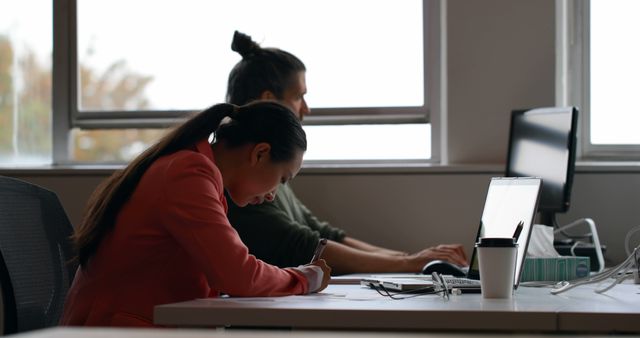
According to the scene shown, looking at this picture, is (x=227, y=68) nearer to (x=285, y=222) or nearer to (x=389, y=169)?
(x=389, y=169)

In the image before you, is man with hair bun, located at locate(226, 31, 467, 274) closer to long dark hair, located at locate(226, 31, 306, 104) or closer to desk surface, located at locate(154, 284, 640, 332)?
long dark hair, located at locate(226, 31, 306, 104)

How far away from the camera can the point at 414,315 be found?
157 cm

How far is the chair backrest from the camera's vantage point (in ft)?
6.62

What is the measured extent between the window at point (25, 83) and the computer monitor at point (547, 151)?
205cm

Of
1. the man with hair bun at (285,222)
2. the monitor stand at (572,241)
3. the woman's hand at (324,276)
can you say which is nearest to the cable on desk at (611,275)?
the woman's hand at (324,276)

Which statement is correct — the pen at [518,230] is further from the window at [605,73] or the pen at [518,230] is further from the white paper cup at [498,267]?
the window at [605,73]

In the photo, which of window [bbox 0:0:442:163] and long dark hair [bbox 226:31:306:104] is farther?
window [bbox 0:0:442:163]

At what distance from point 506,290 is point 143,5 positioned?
109 inches

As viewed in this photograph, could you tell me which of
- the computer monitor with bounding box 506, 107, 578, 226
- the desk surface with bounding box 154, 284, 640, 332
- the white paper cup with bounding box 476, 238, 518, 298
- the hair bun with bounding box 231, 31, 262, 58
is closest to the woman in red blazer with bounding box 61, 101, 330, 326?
the desk surface with bounding box 154, 284, 640, 332

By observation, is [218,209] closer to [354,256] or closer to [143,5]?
[354,256]

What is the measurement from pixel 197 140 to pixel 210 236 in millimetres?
317

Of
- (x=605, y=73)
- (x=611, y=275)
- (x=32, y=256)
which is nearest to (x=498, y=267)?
(x=611, y=275)

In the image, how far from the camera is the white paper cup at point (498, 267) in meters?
1.85

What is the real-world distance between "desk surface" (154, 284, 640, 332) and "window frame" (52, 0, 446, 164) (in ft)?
7.50
